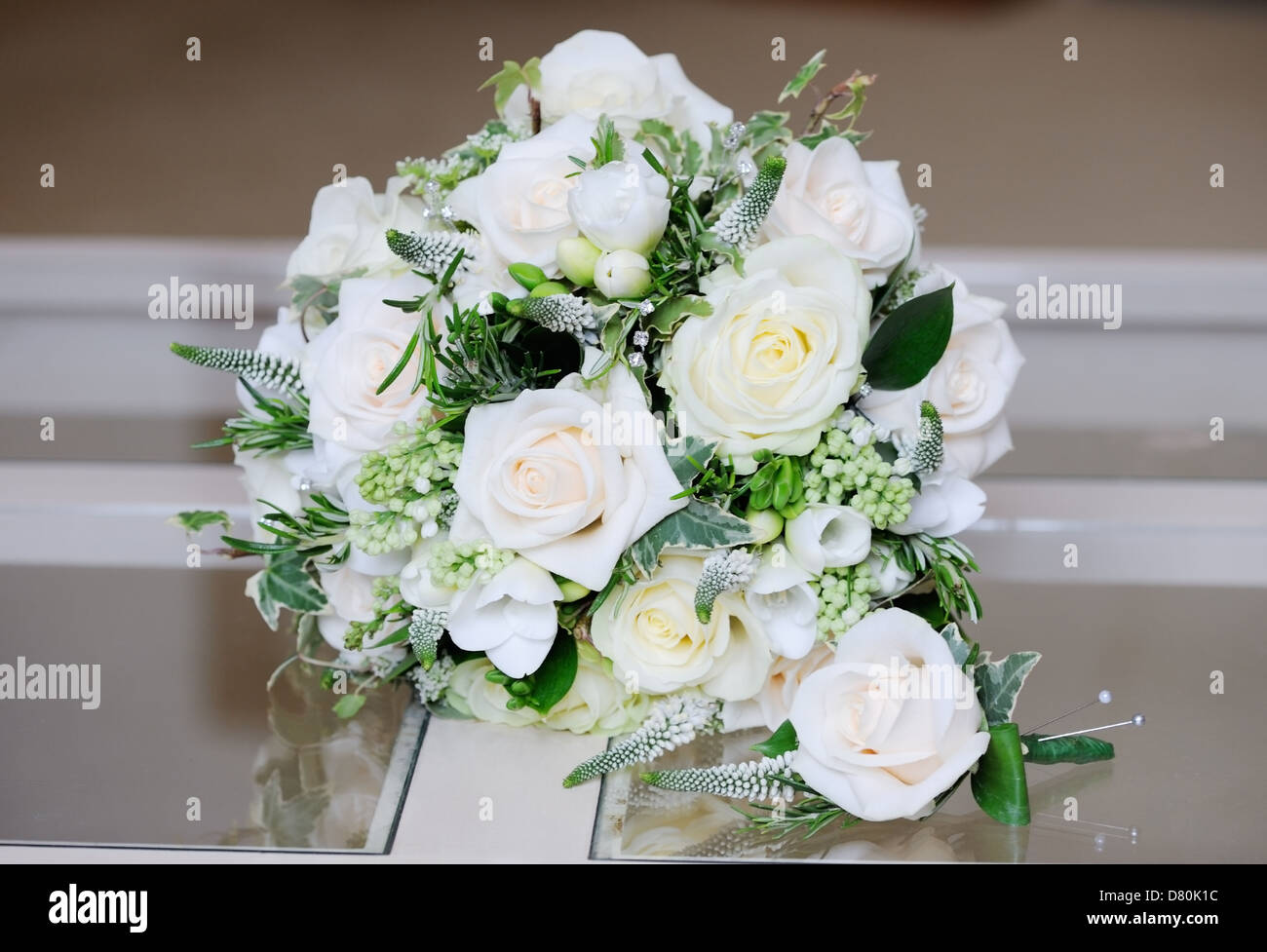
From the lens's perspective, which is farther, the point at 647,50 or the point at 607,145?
the point at 647,50

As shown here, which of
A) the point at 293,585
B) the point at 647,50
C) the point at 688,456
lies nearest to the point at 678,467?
the point at 688,456

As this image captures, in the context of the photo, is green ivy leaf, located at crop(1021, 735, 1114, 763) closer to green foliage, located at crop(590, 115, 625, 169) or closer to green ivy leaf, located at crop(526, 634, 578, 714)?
green ivy leaf, located at crop(526, 634, 578, 714)

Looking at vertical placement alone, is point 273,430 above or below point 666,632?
above

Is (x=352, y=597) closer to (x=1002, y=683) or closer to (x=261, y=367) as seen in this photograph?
(x=261, y=367)

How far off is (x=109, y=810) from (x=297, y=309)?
433 mm

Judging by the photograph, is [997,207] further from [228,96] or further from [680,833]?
[680,833]

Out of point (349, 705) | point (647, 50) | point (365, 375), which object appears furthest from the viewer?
point (647, 50)

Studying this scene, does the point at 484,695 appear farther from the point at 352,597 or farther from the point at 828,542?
the point at 828,542

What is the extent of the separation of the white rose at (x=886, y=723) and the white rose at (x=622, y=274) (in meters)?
0.28

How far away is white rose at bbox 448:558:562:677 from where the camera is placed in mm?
833

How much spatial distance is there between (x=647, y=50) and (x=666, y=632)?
4.91 ft

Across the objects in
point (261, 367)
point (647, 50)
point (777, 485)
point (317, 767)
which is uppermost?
point (647, 50)

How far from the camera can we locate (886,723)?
2.57 feet

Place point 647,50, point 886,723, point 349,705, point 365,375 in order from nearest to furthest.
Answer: point 886,723 < point 365,375 < point 349,705 < point 647,50
